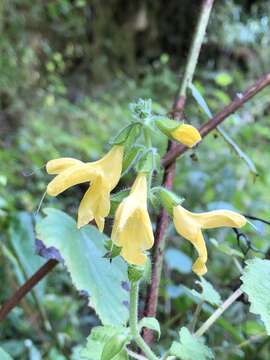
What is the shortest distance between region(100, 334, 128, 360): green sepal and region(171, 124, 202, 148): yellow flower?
0.16 metres

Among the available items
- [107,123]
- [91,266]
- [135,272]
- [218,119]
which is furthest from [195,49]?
[107,123]

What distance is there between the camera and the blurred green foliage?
1.04 meters

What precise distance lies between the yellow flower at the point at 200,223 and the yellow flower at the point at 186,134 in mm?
56

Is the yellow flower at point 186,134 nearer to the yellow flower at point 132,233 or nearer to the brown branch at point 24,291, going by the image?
the yellow flower at point 132,233

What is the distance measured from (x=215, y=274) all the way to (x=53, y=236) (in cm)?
77

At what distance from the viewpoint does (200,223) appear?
1.47 ft

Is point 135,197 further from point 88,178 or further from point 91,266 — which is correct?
point 91,266

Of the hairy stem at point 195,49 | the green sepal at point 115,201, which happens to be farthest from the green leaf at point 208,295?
the hairy stem at point 195,49

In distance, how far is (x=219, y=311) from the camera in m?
0.59

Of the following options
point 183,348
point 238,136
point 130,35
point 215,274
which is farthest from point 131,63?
point 183,348

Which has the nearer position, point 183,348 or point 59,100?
point 183,348

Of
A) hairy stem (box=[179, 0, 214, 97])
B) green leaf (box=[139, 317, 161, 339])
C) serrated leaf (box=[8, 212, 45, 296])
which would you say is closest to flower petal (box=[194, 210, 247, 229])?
green leaf (box=[139, 317, 161, 339])

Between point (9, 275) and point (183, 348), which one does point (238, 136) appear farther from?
point (183, 348)

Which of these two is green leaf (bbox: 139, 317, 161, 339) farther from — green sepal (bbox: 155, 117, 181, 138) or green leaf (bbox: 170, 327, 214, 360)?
green sepal (bbox: 155, 117, 181, 138)
